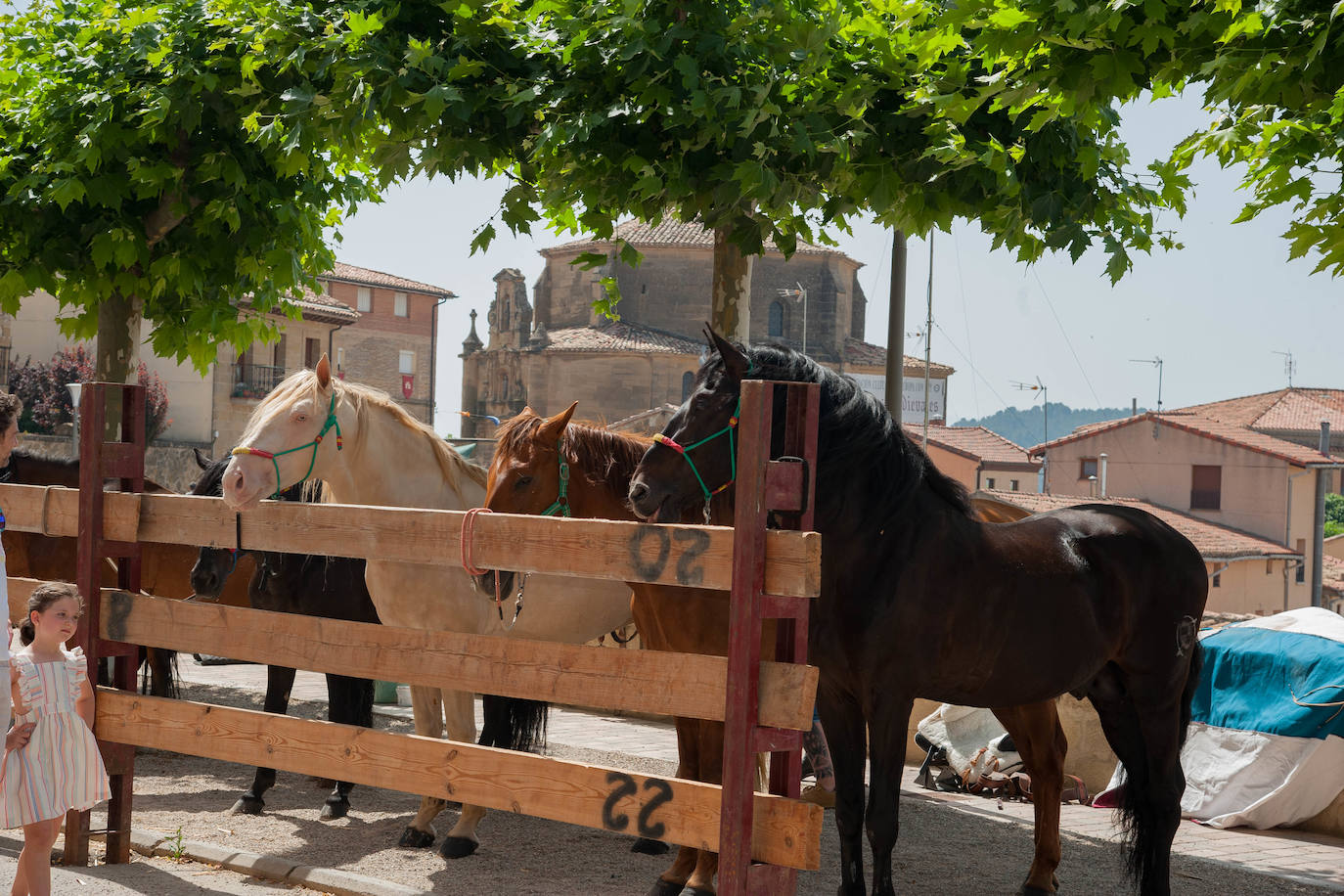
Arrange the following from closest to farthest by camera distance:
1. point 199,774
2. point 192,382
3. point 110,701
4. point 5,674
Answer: point 5,674
point 110,701
point 199,774
point 192,382

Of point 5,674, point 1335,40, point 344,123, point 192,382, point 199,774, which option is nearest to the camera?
point 5,674

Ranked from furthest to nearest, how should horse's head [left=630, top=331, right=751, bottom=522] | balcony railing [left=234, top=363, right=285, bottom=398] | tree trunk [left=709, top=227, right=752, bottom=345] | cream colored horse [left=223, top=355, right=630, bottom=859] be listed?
1. balcony railing [left=234, top=363, right=285, bottom=398]
2. tree trunk [left=709, top=227, right=752, bottom=345]
3. cream colored horse [left=223, top=355, right=630, bottom=859]
4. horse's head [left=630, top=331, right=751, bottom=522]

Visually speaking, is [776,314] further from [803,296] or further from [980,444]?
[980,444]


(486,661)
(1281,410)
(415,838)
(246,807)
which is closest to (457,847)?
(415,838)

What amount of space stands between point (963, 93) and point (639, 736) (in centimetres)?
588

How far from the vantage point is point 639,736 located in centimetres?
1041

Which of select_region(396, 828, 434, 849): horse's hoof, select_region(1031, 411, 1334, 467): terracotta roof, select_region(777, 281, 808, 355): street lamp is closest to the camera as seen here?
select_region(396, 828, 434, 849): horse's hoof

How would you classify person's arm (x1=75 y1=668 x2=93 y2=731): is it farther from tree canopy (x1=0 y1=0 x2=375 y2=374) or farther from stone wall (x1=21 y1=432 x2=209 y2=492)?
stone wall (x1=21 y1=432 x2=209 y2=492)

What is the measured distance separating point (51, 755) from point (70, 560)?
456 centimetres

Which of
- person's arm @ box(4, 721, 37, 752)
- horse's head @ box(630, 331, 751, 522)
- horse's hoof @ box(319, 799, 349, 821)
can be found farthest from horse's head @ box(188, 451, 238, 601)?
horse's head @ box(630, 331, 751, 522)

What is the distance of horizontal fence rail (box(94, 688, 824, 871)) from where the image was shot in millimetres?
3766

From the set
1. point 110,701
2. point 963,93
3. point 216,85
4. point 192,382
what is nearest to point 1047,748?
point 963,93

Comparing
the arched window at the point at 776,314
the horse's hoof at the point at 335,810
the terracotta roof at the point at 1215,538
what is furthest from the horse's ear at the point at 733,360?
the arched window at the point at 776,314

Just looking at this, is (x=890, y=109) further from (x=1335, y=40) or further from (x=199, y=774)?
(x=199, y=774)
